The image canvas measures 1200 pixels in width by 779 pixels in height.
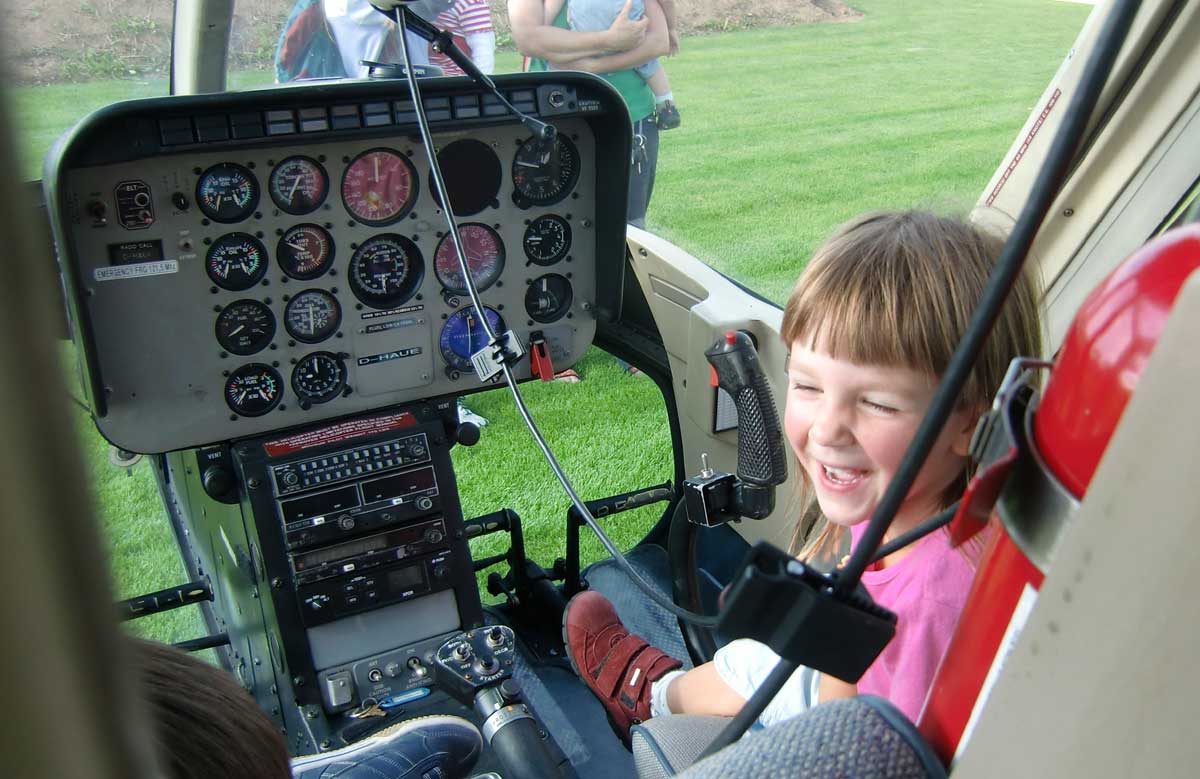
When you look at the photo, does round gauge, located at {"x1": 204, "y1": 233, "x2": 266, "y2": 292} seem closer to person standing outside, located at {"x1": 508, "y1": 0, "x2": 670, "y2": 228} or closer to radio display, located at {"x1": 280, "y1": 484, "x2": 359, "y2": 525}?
radio display, located at {"x1": 280, "y1": 484, "x2": 359, "y2": 525}

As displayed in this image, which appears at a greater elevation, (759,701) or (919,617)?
(759,701)

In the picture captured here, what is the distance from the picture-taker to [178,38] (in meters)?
2.21

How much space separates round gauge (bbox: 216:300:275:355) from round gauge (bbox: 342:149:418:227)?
29cm

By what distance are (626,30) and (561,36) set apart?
0.27 metres

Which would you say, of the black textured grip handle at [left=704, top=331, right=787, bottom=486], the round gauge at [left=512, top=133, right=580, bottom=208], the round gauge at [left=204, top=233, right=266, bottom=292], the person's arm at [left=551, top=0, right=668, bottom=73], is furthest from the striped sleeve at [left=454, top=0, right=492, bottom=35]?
the black textured grip handle at [left=704, top=331, right=787, bottom=486]

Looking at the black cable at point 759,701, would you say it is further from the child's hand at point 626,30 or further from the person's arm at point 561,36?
the child's hand at point 626,30

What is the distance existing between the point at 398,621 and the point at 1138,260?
2.13 meters

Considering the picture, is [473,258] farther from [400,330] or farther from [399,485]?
[399,485]

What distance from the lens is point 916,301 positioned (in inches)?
44.6

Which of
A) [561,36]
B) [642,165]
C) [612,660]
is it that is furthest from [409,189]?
[642,165]

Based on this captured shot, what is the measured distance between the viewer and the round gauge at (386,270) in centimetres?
229

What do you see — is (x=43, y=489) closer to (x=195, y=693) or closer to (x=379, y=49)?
(x=195, y=693)

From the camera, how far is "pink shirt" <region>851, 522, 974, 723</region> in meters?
0.99

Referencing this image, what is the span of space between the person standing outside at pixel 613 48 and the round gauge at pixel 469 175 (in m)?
1.27
